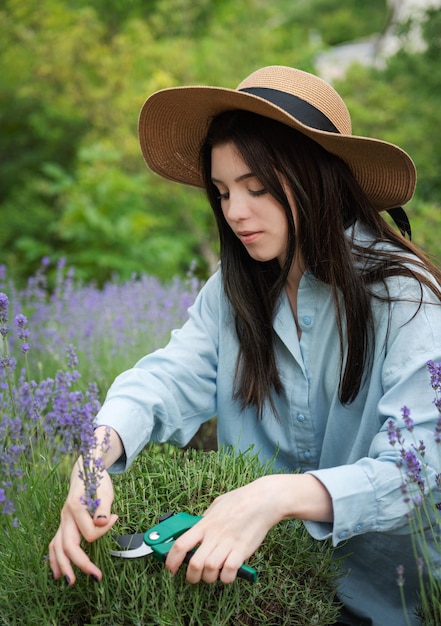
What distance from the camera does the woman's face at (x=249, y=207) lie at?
1846mm

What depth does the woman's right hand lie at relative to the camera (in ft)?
4.42

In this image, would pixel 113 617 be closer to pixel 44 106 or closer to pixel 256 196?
pixel 256 196

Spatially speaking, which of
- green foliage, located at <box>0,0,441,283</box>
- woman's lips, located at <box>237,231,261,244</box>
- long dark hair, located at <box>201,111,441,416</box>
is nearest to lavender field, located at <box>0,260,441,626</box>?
long dark hair, located at <box>201,111,441,416</box>

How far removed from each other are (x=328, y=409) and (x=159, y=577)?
2.53ft

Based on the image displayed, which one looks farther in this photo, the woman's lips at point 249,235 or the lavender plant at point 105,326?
the lavender plant at point 105,326

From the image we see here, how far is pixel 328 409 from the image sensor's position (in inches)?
80.3

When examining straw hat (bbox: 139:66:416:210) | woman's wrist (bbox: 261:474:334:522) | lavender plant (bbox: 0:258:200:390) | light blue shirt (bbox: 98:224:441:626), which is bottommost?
woman's wrist (bbox: 261:474:334:522)

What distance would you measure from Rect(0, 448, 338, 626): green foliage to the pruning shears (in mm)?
25

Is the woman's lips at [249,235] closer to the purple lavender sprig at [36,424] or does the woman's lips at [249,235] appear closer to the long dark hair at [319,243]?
the long dark hair at [319,243]

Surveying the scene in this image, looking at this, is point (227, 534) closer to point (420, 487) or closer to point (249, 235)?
point (420, 487)

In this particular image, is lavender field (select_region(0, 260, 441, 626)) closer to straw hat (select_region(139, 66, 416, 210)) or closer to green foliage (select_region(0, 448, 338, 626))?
green foliage (select_region(0, 448, 338, 626))

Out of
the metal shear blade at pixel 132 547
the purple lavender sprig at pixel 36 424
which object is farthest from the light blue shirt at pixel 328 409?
the metal shear blade at pixel 132 547

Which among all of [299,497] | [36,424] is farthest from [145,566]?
[36,424]

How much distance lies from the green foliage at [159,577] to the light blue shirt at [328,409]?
9 centimetres
